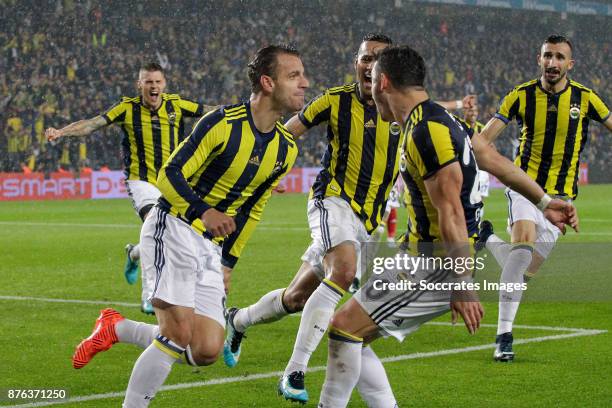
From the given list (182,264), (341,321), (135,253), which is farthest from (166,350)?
(135,253)

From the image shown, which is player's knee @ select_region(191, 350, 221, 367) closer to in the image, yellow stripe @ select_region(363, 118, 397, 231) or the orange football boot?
the orange football boot

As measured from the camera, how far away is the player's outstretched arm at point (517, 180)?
5.03m

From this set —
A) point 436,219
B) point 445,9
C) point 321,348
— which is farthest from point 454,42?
point 436,219

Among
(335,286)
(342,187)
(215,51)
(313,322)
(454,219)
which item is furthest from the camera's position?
(215,51)

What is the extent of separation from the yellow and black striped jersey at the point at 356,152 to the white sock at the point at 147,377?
2.48m

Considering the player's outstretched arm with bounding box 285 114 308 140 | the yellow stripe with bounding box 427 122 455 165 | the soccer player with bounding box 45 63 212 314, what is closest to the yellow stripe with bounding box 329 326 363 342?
the yellow stripe with bounding box 427 122 455 165

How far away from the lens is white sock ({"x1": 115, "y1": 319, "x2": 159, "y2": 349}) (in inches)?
239

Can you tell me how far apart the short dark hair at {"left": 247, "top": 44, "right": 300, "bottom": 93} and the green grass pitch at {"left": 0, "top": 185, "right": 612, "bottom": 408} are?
1.74 meters

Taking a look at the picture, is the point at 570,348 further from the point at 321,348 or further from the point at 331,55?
the point at 331,55

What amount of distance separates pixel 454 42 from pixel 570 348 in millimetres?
35671

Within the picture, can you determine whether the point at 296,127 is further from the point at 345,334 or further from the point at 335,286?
the point at 345,334

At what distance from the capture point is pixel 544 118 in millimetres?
8500

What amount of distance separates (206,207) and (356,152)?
229 centimetres

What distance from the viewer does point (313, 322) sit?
21.2ft
